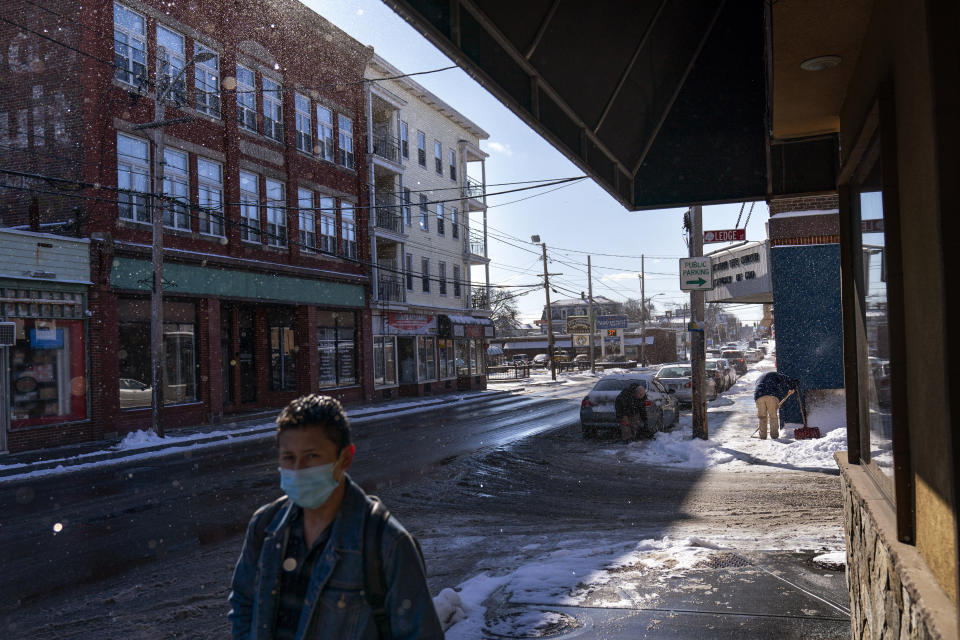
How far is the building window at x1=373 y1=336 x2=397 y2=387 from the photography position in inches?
1262

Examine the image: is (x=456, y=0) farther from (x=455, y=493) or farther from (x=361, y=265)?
(x=361, y=265)

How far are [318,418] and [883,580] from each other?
8.83ft

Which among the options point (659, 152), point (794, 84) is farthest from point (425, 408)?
point (794, 84)

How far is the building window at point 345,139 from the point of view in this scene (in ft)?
100

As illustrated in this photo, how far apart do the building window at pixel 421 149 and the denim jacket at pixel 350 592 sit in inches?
1410

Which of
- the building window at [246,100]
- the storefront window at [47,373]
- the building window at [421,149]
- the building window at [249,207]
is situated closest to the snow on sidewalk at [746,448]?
the storefront window at [47,373]

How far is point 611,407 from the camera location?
53.6ft

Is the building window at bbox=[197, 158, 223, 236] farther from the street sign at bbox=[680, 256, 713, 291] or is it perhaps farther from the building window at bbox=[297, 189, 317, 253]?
the street sign at bbox=[680, 256, 713, 291]

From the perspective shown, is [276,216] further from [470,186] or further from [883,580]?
[883,580]

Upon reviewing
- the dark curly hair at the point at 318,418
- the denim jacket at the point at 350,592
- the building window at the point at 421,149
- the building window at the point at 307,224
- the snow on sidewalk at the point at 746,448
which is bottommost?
the snow on sidewalk at the point at 746,448

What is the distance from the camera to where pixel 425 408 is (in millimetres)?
28172

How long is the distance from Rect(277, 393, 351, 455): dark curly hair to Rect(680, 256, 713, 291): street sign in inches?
530

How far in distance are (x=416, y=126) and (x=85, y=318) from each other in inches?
880

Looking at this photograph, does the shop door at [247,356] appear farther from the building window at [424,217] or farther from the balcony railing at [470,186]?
the balcony railing at [470,186]
